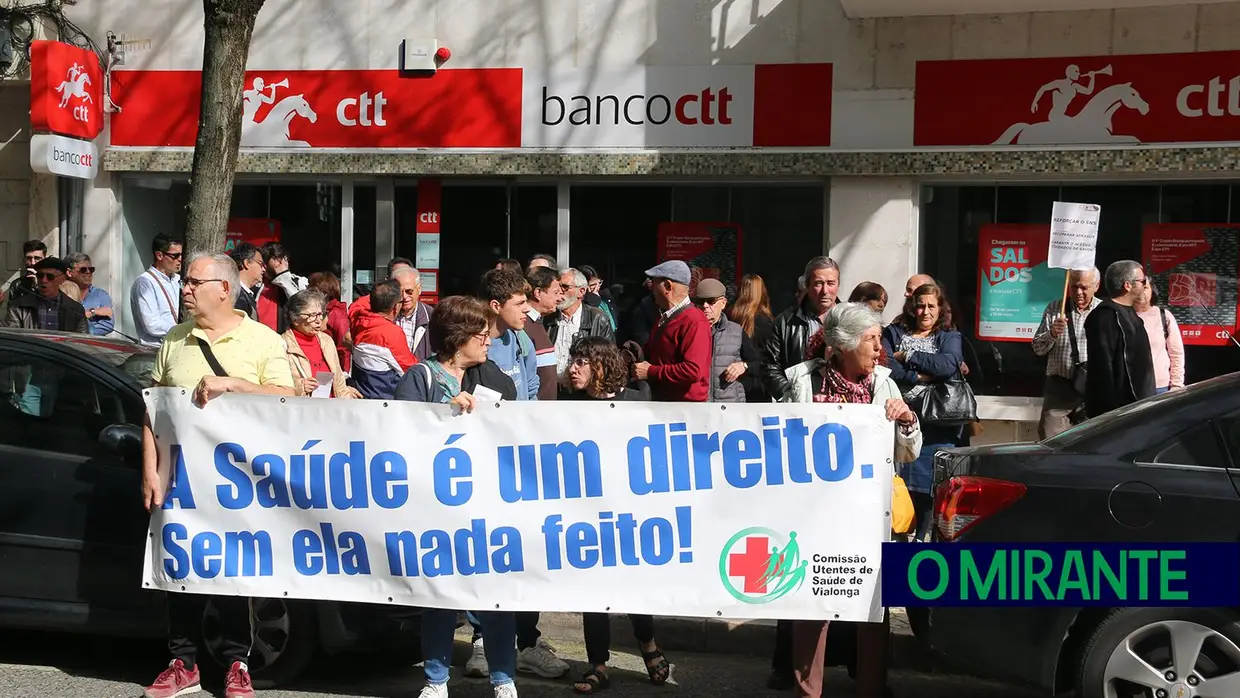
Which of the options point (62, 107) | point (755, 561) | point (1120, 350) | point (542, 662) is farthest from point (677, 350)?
point (62, 107)

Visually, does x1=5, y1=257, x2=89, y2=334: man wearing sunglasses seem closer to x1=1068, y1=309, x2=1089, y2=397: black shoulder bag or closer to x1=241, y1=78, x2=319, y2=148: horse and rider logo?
x1=241, y1=78, x2=319, y2=148: horse and rider logo

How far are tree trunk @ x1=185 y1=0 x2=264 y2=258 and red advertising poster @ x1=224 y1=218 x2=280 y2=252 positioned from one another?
463 cm

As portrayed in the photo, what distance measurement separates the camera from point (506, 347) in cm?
680

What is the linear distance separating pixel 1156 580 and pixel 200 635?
395cm

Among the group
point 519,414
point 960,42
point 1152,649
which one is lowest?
point 1152,649

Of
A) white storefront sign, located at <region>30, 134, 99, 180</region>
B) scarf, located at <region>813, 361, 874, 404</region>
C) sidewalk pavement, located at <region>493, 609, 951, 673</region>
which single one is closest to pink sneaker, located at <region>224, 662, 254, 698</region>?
sidewalk pavement, located at <region>493, 609, 951, 673</region>

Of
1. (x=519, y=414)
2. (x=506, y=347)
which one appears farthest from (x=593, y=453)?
(x=506, y=347)

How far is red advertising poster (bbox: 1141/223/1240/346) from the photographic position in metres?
11.0

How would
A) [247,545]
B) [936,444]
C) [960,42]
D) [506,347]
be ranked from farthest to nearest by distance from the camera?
[960,42], [936,444], [506,347], [247,545]

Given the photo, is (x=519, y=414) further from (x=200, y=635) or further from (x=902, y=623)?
(x=902, y=623)

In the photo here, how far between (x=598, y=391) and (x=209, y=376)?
171cm

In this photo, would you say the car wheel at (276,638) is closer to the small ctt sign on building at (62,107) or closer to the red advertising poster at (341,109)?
the red advertising poster at (341,109)

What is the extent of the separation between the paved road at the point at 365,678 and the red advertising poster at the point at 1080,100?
5.86 m

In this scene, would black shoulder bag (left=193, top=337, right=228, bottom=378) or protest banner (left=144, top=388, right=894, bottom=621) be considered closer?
protest banner (left=144, top=388, right=894, bottom=621)
